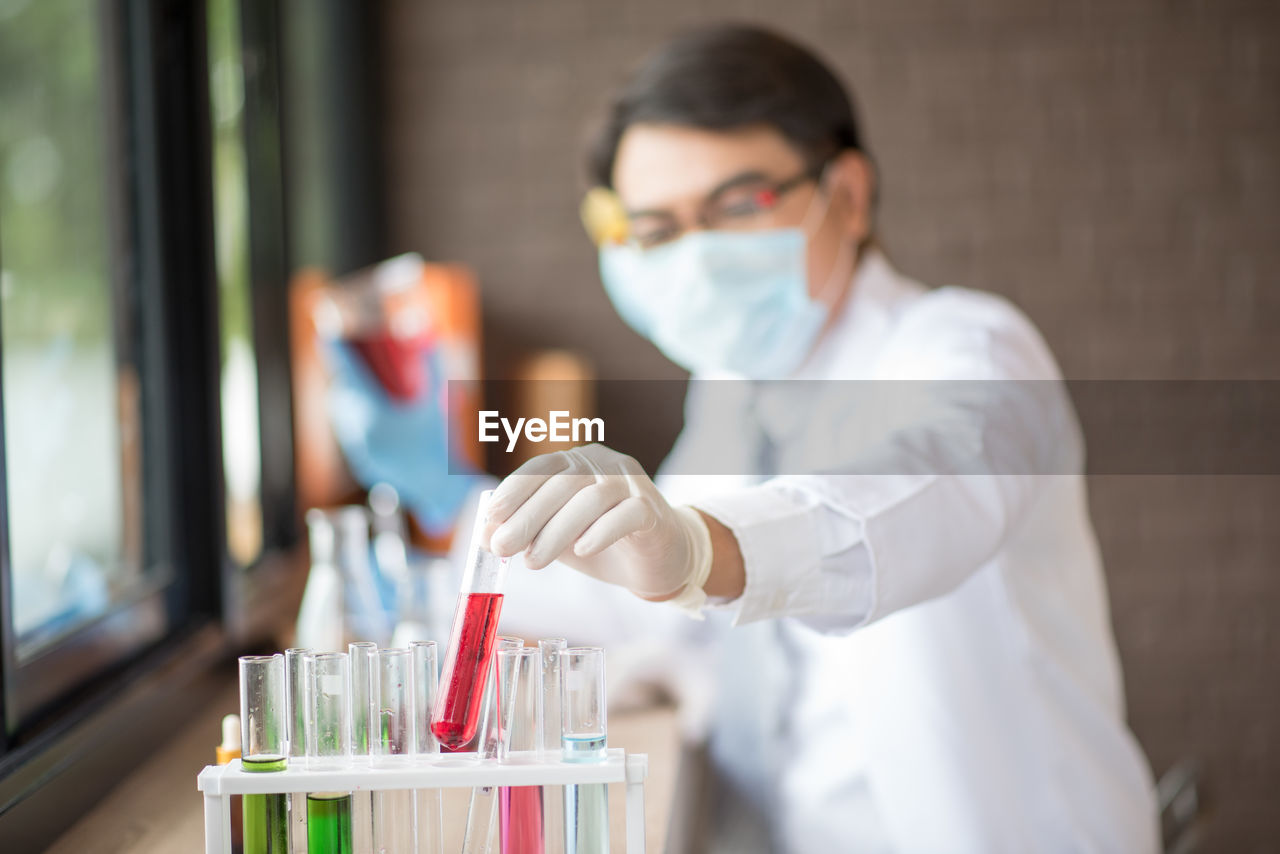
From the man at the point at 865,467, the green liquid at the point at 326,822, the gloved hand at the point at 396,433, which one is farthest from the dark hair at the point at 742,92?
the green liquid at the point at 326,822

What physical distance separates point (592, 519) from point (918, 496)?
1.12 feet

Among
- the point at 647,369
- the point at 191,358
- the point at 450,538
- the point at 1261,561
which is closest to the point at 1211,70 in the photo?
the point at 1261,561

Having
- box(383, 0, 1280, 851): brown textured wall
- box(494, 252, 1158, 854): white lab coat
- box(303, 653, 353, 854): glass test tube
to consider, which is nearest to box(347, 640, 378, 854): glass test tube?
box(303, 653, 353, 854): glass test tube

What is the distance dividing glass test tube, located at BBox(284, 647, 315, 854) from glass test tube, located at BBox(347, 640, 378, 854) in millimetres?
31

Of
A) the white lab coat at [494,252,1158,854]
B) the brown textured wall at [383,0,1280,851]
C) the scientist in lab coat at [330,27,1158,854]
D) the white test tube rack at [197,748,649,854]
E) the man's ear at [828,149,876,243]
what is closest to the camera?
the white test tube rack at [197,748,649,854]

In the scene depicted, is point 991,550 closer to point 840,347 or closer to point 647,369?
point 840,347

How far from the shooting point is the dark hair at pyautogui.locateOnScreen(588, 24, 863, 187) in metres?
1.40

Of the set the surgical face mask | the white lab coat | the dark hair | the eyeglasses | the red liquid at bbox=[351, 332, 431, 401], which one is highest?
the dark hair

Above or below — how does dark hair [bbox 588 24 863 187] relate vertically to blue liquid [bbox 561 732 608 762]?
above

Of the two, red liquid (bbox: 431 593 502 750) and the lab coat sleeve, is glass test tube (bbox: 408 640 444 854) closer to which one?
red liquid (bbox: 431 593 502 750)

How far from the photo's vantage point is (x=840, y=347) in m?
1.44

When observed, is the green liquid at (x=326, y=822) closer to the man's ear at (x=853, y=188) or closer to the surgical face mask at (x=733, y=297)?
the surgical face mask at (x=733, y=297)

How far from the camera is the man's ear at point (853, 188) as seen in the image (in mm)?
1476

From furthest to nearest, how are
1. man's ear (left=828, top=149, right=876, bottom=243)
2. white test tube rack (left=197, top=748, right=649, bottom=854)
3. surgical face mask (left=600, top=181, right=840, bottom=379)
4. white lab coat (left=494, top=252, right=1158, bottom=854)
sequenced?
man's ear (left=828, top=149, right=876, bottom=243)
surgical face mask (left=600, top=181, right=840, bottom=379)
white lab coat (left=494, top=252, right=1158, bottom=854)
white test tube rack (left=197, top=748, right=649, bottom=854)
